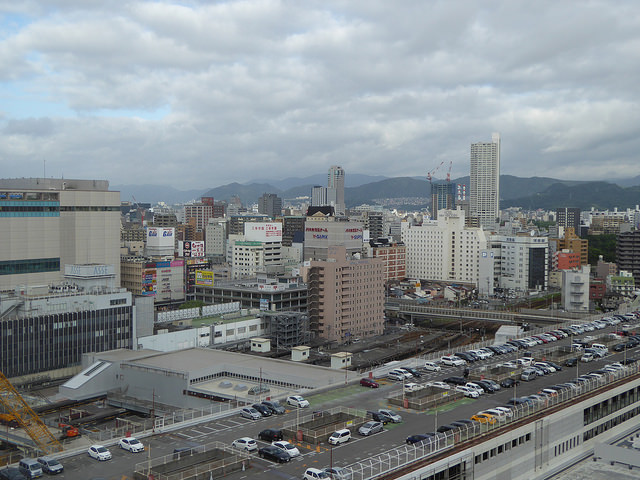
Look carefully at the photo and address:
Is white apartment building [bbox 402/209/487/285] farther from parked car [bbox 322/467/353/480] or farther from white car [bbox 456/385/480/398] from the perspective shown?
parked car [bbox 322/467/353/480]

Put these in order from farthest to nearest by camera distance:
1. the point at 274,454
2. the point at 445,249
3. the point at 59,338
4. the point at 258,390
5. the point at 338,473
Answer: the point at 445,249 → the point at 59,338 → the point at 258,390 → the point at 274,454 → the point at 338,473

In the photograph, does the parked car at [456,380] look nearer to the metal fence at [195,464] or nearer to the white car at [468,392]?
the white car at [468,392]

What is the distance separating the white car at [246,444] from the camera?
22.0 meters

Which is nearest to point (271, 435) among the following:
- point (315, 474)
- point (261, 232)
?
point (315, 474)

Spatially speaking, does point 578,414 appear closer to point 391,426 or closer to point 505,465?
point 505,465

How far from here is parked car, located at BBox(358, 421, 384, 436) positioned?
23703mm

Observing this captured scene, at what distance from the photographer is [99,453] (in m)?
21.3

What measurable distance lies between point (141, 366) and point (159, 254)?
57.0 m

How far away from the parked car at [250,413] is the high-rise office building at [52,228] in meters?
Answer: 37.6

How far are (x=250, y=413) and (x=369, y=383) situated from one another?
7385 mm

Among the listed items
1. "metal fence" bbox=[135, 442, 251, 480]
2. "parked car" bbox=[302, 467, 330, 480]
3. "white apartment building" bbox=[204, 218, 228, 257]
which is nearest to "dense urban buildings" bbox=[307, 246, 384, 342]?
"metal fence" bbox=[135, 442, 251, 480]

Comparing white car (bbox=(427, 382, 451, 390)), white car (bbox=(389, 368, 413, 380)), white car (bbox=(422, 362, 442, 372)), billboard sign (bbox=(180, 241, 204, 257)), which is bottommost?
white car (bbox=(422, 362, 442, 372))

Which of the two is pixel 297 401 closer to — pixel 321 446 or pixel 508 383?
pixel 321 446

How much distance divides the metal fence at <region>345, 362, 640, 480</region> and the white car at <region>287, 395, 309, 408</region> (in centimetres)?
648
